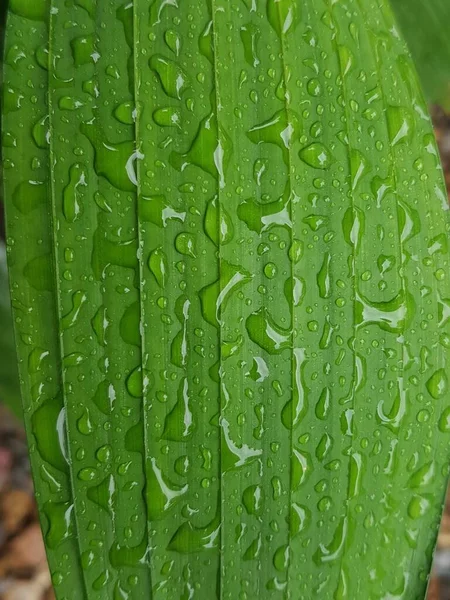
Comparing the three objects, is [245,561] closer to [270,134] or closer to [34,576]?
[270,134]

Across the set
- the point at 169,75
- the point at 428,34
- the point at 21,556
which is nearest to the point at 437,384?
the point at 169,75

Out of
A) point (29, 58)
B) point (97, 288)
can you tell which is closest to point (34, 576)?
point (97, 288)

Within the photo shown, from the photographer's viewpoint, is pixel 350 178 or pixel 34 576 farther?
pixel 34 576

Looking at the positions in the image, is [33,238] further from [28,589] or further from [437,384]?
[28,589]

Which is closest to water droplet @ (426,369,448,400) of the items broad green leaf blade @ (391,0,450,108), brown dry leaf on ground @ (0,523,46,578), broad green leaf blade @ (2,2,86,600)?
broad green leaf blade @ (2,2,86,600)

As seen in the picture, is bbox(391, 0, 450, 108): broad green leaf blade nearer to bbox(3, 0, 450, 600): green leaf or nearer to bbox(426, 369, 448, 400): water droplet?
bbox(3, 0, 450, 600): green leaf

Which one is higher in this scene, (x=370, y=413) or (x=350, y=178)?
(x=350, y=178)
